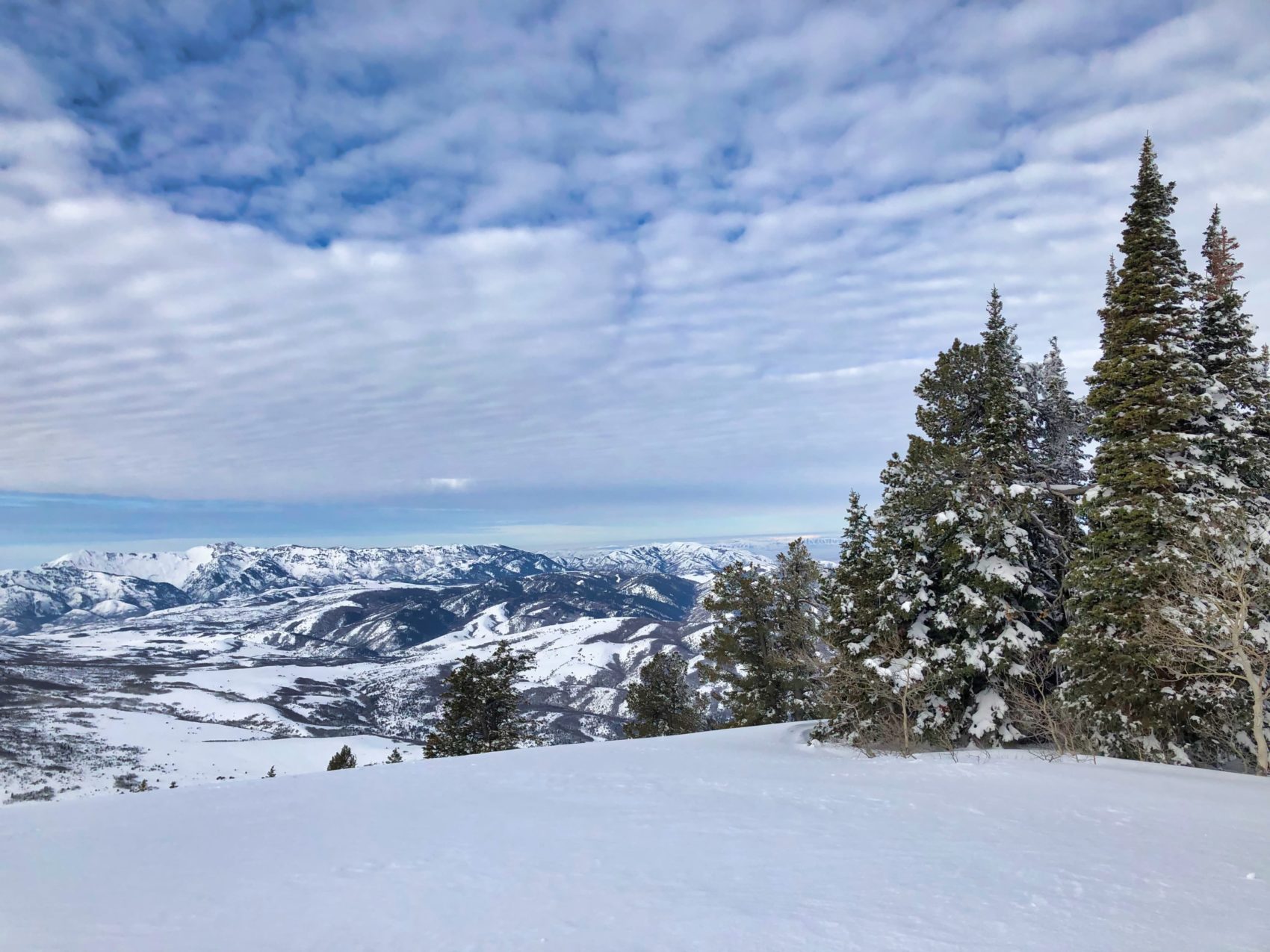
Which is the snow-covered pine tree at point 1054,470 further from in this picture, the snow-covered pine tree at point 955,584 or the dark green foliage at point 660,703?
the dark green foliage at point 660,703

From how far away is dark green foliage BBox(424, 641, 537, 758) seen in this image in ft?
111

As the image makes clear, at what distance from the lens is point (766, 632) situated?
30.1 m

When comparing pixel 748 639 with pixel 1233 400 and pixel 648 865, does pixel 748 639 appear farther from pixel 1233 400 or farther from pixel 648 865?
pixel 648 865

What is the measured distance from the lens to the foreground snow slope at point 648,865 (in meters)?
5.17

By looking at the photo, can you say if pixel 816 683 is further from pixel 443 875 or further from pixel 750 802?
pixel 443 875

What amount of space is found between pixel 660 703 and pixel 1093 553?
2759 centimetres

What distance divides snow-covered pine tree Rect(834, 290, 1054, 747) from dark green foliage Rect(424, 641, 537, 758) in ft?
68.4

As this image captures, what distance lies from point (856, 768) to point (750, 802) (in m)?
5.40

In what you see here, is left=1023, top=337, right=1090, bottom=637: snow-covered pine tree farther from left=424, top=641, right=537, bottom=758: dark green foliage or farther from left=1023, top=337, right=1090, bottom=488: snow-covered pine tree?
left=424, top=641, right=537, bottom=758: dark green foliage

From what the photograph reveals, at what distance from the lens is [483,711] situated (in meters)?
35.0

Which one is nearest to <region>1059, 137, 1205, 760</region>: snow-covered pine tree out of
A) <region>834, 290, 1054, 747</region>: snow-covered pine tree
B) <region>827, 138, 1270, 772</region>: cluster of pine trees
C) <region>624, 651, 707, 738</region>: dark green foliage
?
<region>827, 138, 1270, 772</region>: cluster of pine trees

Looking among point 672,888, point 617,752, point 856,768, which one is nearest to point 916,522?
point 856,768

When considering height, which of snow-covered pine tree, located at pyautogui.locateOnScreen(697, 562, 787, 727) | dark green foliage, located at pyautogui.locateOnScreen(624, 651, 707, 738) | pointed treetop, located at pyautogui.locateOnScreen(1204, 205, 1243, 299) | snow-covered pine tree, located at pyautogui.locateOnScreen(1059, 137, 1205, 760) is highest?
pointed treetop, located at pyautogui.locateOnScreen(1204, 205, 1243, 299)

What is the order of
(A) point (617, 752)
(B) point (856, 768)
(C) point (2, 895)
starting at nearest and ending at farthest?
(C) point (2, 895) < (B) point (856, 768) < (A) point (617, 752)
